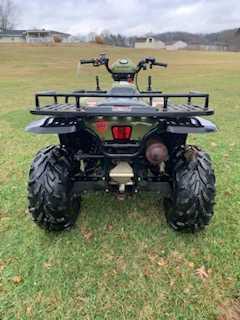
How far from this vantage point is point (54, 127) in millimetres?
2166

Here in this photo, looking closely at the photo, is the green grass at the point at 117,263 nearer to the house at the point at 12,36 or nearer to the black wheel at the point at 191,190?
the black wheel at the point at 191,190

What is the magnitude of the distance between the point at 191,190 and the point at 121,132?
26.2 inches

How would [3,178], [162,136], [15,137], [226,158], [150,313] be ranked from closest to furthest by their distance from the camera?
[150,313] → [162,136] → [3,178] → [226,158] → [15,137]

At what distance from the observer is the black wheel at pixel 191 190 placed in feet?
7.50

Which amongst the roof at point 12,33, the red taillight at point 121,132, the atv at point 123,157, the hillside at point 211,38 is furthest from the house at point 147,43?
the red taillight at point 121,132

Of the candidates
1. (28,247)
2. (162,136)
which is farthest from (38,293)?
(162,136)

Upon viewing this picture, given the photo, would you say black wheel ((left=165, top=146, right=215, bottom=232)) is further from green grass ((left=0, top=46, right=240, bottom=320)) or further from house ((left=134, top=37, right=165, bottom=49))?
house ((left=134, top=37, right=165, bottom=49))

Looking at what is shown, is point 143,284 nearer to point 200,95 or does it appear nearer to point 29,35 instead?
point 200,95

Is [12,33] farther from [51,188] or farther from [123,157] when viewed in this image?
[123,157]

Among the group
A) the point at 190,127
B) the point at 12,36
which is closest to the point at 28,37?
the point at 12,36

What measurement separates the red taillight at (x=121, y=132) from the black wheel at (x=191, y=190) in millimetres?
489

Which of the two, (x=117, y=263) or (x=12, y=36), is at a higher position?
(x=117, y=263)

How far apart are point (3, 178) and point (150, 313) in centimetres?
253

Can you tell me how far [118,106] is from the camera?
2125 millimetres
